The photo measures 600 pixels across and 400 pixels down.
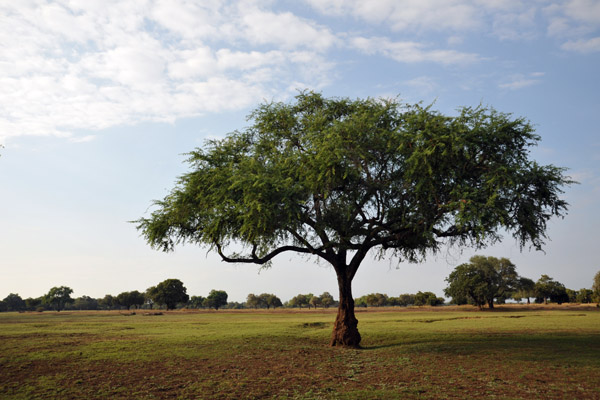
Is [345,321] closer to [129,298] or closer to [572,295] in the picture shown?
[129,298]

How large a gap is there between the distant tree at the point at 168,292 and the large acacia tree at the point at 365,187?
122m

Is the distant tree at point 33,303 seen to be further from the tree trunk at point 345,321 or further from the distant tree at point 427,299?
the tree trunk at point 345,321

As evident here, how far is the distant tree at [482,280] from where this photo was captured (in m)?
104

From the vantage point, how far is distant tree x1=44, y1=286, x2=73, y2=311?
174 m

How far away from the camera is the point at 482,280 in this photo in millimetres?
105812

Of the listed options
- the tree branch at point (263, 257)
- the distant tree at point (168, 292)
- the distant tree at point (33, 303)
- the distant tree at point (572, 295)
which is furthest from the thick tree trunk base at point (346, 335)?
the distant tree at point (33, 303)

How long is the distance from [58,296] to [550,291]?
7469 inches

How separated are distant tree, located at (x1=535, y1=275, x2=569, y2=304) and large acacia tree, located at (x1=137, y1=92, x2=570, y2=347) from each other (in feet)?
423

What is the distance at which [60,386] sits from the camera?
17781mm

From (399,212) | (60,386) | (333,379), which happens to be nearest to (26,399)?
(60,386)

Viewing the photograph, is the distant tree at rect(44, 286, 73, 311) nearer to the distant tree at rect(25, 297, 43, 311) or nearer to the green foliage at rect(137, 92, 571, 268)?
the distant tree at rect(25, 297, 43, 311)

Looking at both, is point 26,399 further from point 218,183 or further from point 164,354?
point 218,183

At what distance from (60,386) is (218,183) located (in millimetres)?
14731

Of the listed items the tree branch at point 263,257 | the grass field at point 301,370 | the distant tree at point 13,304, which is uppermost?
the tree branch at point 263,257
